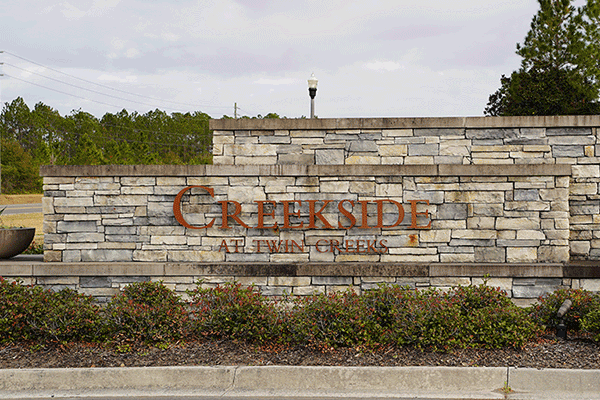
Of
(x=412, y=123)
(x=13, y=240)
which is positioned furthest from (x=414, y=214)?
(x=13, y=240)

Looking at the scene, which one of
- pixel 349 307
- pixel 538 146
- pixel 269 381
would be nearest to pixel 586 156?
pixel 538 146

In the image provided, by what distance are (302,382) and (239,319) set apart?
138cm

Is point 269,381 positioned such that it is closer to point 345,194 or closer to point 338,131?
point 345,194

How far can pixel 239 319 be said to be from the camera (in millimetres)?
6387

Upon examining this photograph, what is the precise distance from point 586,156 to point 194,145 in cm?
6005

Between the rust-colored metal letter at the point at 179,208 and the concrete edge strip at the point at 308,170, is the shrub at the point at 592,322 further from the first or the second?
the rust-colored metal letter at the point at 179,208

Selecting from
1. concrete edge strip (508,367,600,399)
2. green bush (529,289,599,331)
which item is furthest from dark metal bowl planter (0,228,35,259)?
green bush (529,289,599,331)

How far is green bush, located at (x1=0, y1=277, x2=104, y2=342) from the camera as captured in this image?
623 centimetres

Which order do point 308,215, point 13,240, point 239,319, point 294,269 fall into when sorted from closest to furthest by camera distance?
point 239,319 < point 294,269 < point 308,215 < point 13,240

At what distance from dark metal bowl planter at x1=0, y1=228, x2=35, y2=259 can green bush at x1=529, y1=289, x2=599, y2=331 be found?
8540 millimetres

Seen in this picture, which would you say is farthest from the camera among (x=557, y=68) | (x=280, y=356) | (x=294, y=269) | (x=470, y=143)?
(x=557, y=68)

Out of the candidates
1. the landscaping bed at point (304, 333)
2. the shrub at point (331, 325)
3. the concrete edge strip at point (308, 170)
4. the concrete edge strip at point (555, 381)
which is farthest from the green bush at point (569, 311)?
the shrub at point (331, 325)

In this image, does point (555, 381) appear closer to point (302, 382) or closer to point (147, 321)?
point (302, 382)

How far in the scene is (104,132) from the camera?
205 ft
